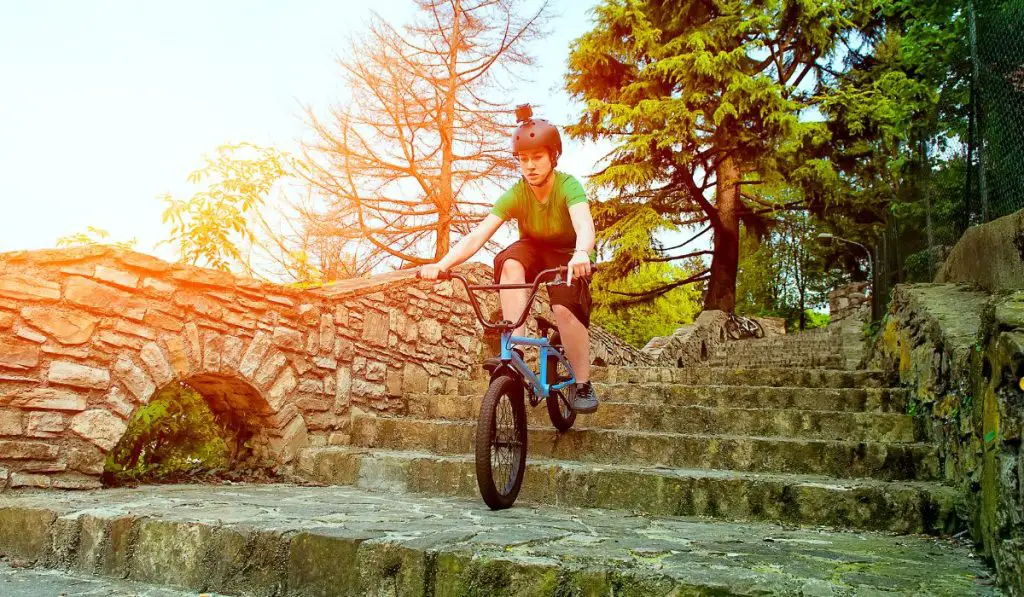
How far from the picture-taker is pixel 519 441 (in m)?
3.22

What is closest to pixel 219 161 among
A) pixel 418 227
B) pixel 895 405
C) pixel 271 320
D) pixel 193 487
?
pixel 271 320

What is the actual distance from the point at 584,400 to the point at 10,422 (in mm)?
2832

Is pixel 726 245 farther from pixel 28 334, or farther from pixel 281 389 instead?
pixel 28 334

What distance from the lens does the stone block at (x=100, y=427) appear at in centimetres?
346

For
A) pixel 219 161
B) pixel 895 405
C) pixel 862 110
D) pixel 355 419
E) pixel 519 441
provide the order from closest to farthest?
pixel 519 441 < pixel 895 405 < pixel 355 419 < pixel 219 161 < pixel 862 110

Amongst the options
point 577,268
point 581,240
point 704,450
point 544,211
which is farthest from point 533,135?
point 704,450

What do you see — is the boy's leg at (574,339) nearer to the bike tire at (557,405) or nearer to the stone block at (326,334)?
the bike tire at (557,405)

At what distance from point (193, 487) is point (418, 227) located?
28.5ft

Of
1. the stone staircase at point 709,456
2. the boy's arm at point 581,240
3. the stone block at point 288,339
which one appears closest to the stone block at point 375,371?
the stone staircase at point 709,456

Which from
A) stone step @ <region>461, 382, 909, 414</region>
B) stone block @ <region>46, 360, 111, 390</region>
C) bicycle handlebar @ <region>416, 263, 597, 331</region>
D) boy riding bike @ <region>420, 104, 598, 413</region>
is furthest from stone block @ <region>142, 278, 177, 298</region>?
stone step @ <region>461, 382, 909, 414</region>

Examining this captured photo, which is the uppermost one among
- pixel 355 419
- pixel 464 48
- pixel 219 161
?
pixel 464 48

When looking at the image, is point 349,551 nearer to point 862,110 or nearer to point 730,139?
point 730,139

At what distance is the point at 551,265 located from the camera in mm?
3656

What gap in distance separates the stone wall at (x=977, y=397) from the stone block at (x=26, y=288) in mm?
3949
